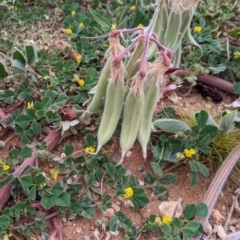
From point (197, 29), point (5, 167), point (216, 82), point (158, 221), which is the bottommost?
point (158, 221)

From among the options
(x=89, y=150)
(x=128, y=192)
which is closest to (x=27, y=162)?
(x=89, y=150)

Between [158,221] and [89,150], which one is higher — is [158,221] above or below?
below

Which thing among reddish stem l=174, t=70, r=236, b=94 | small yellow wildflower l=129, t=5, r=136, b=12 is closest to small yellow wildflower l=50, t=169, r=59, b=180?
reddish stem l=174, t=70, r=236, b=94

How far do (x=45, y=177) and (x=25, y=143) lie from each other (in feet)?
0.70

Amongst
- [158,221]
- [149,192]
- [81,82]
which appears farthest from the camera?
[81,82]

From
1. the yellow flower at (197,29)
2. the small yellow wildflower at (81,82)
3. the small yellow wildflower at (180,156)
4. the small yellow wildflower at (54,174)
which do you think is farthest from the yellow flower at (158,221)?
the yellow flower at (197,29)

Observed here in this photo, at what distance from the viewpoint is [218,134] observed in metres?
2.02

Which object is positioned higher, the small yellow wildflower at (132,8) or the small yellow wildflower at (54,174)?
the small yellow wildflower at (132,8)

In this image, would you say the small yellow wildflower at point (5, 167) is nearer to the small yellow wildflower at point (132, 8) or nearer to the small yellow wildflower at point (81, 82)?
the small yellow wildflower at point (81, 82)

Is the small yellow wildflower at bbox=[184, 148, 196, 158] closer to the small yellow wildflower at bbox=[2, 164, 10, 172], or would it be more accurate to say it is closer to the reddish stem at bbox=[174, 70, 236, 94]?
the reddish stem at bbox=[174, 70, 236, 94]

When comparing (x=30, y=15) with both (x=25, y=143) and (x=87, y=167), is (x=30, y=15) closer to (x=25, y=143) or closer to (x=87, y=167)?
(x=25, y=143)

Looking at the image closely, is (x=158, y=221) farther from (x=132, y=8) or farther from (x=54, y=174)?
(x=132, y=8)

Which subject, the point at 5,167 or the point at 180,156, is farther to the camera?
the point at 180,156

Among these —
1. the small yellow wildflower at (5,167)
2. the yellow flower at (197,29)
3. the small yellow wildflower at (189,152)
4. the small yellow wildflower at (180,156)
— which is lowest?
the small yellow wildflower at (5,167)
